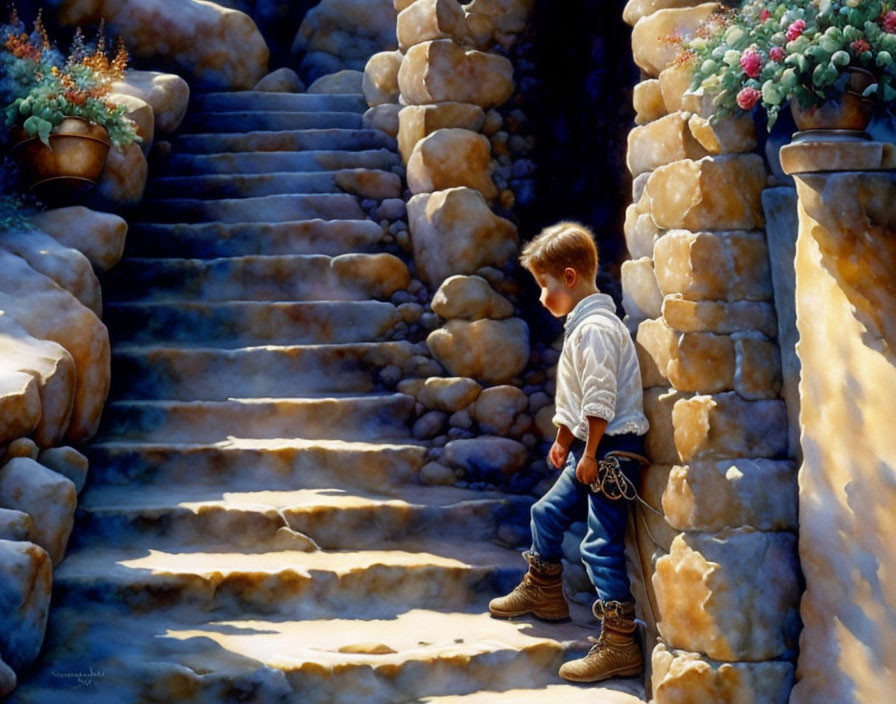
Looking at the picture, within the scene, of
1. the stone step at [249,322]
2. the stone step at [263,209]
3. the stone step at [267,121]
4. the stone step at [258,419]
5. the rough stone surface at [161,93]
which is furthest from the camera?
the stone step at [267,121]

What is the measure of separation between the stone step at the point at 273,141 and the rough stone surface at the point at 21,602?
3.93m

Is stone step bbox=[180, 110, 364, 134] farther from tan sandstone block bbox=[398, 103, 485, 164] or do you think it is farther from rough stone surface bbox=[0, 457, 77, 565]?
rough stone surface bbox=[0, 457, 77, 565]

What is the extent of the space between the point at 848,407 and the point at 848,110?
854mm

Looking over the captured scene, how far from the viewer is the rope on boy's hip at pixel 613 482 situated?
344 cm

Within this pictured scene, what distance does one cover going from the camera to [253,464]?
459cm

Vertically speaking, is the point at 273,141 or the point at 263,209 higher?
the point at 273,141

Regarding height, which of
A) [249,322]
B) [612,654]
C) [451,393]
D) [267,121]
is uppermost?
[267,121]

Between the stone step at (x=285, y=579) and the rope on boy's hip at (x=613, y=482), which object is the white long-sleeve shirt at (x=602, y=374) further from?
the stone step at (x=285, y=579)

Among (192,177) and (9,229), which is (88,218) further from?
(192,177)

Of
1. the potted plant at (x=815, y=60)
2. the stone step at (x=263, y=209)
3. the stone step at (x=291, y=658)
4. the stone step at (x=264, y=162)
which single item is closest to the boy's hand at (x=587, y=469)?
the stone step at (x=291, y=658)

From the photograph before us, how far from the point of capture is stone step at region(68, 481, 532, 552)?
13.6 ft

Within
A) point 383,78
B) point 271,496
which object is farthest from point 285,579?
point 383,78

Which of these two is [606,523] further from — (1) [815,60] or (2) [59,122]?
(2) [59,122]

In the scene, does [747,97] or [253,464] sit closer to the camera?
[747,97]
